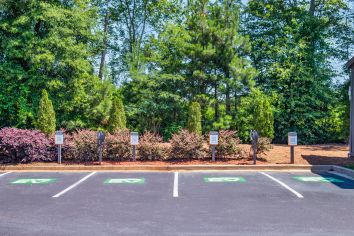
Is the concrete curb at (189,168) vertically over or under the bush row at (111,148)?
under

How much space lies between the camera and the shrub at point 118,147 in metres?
13.8

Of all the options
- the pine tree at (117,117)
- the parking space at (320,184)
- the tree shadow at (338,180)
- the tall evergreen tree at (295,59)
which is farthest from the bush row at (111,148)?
the tall evergreen tree at (295,59)

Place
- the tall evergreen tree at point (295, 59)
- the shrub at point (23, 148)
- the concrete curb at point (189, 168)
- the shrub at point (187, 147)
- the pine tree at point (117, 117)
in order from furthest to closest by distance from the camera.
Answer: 1. the tall evergreen tree at point (295, 59)
2. the pine tree at point (117, 117)
3. the shrub at point (187, 147)
4. the shrub at point (23, 148)
5. the concrete curb at point (189, 168)

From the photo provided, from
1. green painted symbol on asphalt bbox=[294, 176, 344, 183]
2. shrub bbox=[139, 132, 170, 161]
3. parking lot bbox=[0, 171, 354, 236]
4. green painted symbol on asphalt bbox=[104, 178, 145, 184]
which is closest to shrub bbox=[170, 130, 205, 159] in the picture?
shrub bbox=[139, 132, 170, 161]

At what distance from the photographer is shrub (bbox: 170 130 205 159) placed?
1372cm

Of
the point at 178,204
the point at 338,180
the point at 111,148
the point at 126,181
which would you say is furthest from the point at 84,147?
the point at 338,180

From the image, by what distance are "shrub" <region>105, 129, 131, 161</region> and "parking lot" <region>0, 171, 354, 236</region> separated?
2.34m

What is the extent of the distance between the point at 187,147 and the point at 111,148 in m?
2.75

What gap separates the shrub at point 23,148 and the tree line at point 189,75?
189 cm

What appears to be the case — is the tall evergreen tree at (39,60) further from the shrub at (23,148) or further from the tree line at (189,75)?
the shrub at (23,148)

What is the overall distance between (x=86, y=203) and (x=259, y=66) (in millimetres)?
19737

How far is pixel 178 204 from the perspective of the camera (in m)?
7.62

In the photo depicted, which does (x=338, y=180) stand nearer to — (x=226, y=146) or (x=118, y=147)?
(x=226, y=146)

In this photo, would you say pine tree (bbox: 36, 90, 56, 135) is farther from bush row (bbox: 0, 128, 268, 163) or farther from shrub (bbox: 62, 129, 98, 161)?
shrub (bbox: 62, 129, 98, 161)
